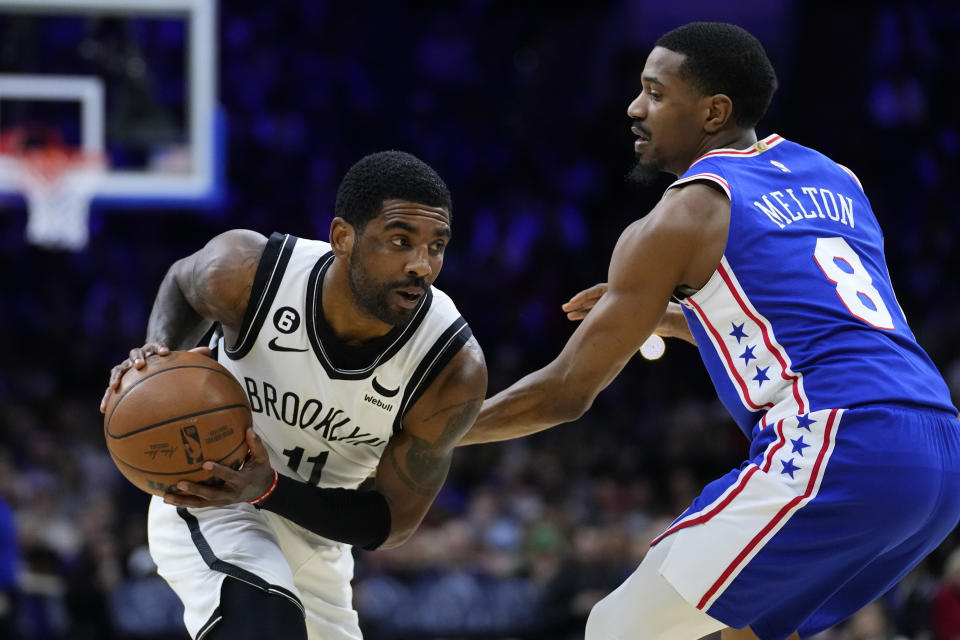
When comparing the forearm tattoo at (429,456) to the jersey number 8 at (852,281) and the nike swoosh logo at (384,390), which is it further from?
the jersey number 8 at (852,281)

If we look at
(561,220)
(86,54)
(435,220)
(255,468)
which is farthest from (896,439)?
(561,220)

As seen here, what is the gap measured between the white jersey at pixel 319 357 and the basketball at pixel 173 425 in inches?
13.9

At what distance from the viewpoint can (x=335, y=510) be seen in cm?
352

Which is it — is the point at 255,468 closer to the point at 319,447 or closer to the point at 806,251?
the point at 319,447

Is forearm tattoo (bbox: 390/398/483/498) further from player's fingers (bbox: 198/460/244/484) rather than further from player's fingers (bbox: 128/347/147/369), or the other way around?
player's fingers (bbox: 128/347/147/369)

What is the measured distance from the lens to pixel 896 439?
9.38 ft

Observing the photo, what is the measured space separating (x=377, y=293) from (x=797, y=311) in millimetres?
1216

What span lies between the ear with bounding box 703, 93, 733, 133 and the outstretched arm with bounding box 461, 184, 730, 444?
36 cm

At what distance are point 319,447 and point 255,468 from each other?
20.4 inches

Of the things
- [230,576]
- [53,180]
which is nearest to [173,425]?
[230,576]

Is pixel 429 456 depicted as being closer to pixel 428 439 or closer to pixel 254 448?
pixel 428 439

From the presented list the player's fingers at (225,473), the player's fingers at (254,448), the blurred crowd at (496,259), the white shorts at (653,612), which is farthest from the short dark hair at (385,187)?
the blurred crowd at (496,259)

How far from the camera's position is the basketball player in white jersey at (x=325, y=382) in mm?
3473

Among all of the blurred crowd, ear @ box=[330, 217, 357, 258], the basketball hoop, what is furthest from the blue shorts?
the basketball hoop
